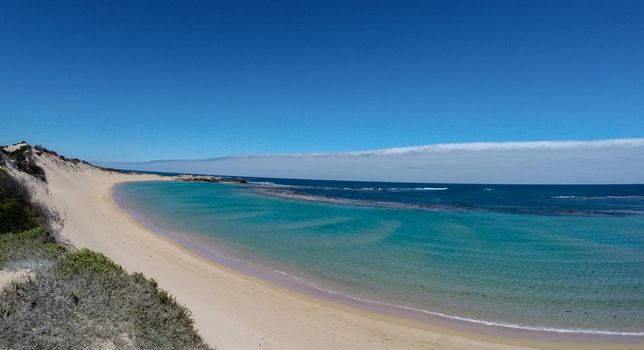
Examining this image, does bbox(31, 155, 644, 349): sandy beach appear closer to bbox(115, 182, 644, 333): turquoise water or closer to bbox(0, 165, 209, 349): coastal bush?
bbox(115, 182, 644, 333): turquoise water

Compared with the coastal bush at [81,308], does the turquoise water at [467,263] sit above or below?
below

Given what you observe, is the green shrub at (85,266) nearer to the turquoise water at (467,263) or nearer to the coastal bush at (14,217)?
the coastal bush at (14,217)

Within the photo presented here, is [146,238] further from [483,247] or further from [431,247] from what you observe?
[483,247]

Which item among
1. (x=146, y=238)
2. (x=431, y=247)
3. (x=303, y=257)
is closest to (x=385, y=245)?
(x=431, y=247)

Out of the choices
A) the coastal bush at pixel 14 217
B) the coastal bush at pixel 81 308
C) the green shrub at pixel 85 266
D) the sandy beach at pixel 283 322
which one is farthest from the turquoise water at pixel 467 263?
the coastal bush at pixel 14 217

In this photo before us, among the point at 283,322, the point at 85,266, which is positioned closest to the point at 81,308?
the point at 85,266

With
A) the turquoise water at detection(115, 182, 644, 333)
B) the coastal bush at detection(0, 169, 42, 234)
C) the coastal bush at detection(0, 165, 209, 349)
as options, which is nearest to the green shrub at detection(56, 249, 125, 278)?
the coastal bush at detection(0, 165, 209, 349)
